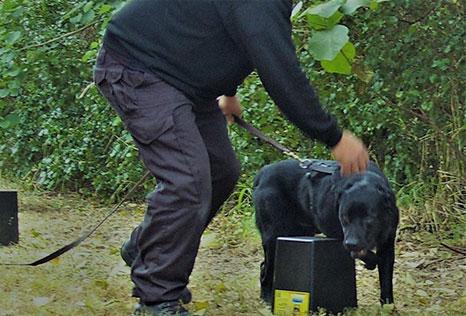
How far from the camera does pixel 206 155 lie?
12.9 ft

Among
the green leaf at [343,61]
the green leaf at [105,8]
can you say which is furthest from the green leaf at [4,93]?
the green leaf at [343,61]

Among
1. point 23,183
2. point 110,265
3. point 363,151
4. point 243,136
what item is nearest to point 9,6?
point 110,265

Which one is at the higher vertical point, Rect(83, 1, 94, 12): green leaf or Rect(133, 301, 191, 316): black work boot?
Rect(83, 1, 94, 12): green leaf

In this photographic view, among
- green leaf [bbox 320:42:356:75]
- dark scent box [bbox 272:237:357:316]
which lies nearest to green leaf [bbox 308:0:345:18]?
green leaf [bbox 320:42:356:75]

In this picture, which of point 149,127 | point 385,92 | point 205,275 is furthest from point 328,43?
point 385,92

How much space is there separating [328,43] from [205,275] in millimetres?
2657

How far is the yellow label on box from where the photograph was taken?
4.37 meters

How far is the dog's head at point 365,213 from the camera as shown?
433 centimetres

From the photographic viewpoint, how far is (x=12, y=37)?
6.60 m

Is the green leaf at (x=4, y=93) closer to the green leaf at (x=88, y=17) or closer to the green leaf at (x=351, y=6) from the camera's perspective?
the green leaf at (x=88, y=17)

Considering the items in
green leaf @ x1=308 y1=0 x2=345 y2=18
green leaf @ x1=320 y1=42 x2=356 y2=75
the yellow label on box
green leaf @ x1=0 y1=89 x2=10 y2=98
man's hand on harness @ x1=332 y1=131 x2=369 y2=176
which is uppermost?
green leaf @ x1=308 y1=0 x2=345 y2=18

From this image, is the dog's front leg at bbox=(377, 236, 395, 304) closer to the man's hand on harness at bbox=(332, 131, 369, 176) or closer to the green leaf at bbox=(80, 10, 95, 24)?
the man's hand on harness at bbox=(332, 131, 369, 176)

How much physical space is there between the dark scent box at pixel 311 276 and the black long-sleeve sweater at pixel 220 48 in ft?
2.70

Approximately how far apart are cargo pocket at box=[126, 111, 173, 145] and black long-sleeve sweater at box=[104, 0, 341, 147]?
17 cm
